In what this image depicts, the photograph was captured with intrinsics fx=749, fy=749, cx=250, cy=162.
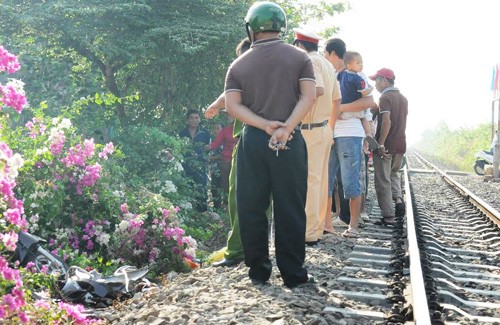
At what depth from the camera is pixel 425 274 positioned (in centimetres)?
584

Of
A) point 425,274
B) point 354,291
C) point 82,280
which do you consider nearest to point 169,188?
point 82,280

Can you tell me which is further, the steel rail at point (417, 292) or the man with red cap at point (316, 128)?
the man with red cap at point (316, 128)

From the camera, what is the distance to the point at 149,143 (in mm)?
11188

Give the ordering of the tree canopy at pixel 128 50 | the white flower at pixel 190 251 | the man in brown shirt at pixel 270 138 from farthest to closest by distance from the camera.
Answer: the tree canopy at pixel 128 50 → the white flower at pixel 190 251 → the man in brown shirt at pixel 270 138

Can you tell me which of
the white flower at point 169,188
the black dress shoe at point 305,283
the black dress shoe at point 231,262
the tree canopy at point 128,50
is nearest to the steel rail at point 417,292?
the black dress shoe at point 305,283

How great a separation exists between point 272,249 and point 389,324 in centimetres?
264

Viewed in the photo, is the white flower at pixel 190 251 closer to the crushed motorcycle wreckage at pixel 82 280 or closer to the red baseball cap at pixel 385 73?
the crushed motorcycle wreckage at pixel 82 280

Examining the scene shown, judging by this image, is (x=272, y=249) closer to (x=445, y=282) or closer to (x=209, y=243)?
(x=445, y=282)

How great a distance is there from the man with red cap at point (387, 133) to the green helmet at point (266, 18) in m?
3.94

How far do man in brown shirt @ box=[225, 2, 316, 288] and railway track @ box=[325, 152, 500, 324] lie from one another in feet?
1.71

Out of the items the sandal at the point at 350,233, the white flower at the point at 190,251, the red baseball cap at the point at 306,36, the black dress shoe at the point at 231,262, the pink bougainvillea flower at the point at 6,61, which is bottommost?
the sandal at the point at 350,233

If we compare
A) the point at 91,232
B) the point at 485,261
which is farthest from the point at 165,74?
the point at 485,261

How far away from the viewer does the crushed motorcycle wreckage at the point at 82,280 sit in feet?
17.4

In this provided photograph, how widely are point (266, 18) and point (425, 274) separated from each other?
2360 mm
